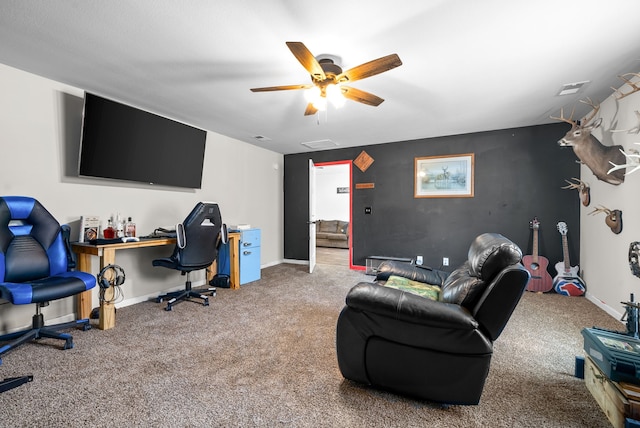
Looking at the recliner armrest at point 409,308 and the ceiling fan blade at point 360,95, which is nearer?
the recliner armrest at point 409,308

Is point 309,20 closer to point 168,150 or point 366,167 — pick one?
point 168,150

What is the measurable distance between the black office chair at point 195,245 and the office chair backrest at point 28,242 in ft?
2.90

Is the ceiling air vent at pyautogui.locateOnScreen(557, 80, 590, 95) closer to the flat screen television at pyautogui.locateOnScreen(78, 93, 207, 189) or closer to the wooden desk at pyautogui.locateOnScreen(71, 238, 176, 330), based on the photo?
the flat screen television at pyautogui.locateOnScreen(78, 93, 207, 189)

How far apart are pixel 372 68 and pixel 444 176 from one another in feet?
10.6

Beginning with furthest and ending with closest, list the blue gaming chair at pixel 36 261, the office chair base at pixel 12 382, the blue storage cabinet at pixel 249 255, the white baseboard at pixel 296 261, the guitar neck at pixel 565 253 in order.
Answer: the white baseboard at pixel 296 261 → the blue storage cabinet at pixel 249 255 → the guitar neck at pixel 565 253 → the blue gaming chair at pixel 36 261 → the office chair base at pixel 12 382

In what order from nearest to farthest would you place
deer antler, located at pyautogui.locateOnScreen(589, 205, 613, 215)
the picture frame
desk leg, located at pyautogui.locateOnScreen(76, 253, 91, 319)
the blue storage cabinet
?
1. desk leg, located at pyautogui.locateOnScreen(76, 253, 91, 319)
2. deer antler, located at pyautogui.locateOnScreen(589, 205, 613, 215)
3. the blue storage cabinet
4. the picture frame

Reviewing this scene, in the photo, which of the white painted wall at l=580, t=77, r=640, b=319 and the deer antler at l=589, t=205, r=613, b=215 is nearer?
the white painted wall at l=580, t=77, r=640, b=319

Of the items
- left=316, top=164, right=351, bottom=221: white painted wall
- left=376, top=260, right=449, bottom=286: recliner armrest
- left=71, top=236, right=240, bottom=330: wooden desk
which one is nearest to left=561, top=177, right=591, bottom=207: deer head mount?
left=376, top=260, right=449, bottom=286: recliner armrest

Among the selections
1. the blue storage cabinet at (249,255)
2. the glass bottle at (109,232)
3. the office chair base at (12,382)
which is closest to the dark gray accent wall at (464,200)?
the blue storage cabinet at (249,255)

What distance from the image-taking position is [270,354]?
2117mm

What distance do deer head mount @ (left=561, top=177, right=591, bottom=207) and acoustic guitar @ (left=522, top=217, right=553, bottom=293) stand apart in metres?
0.58

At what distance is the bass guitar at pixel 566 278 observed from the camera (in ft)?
11.7

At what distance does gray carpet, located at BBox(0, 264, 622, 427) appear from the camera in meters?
1.46

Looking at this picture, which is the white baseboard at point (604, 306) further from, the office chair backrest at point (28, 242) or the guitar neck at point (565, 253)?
the office chair backrest at point (28, 242)
